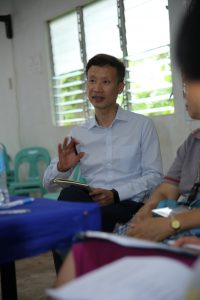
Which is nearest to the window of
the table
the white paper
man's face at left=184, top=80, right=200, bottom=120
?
man's face at left=184, top=80, right=200, bottom=120

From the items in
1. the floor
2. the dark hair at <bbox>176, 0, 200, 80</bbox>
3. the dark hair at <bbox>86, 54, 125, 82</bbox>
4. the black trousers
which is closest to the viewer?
the dark hair at <bbox>176, 0, 200, 80</bbox>

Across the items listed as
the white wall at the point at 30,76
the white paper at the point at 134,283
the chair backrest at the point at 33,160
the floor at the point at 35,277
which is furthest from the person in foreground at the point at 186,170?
the chair backrest at the point at 33,160

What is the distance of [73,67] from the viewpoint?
441 cm

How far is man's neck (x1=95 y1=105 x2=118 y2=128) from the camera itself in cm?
233

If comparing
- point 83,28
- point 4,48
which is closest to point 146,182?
point 83,28

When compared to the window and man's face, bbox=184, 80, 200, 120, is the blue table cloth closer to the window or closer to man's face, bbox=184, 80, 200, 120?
man's face, bbox=184, 80, 200, 120

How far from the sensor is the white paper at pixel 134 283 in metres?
0.72

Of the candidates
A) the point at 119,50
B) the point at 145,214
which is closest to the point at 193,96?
the point at 145,214

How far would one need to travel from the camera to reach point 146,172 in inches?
86.4

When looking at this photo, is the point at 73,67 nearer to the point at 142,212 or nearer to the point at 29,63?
the point at 29,63

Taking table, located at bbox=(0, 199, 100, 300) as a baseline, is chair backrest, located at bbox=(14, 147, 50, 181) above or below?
below

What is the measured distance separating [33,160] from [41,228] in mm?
3702

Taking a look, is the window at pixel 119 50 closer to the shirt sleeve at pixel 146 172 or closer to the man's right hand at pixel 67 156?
the shirt sleeve at pixel 146 172

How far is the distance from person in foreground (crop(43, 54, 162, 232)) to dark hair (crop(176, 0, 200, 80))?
1094 mm
